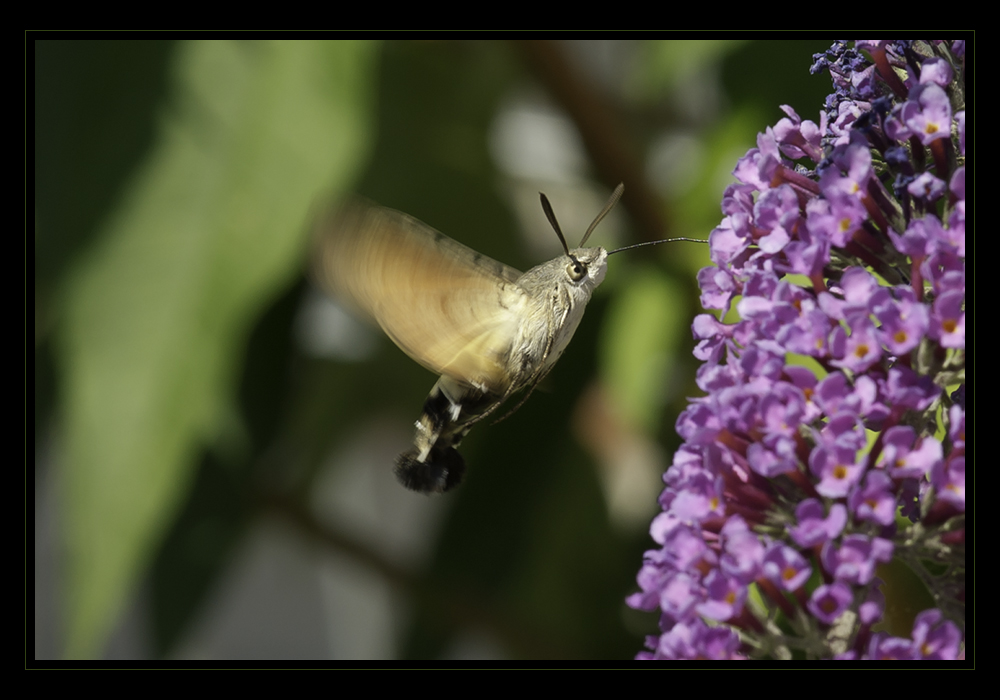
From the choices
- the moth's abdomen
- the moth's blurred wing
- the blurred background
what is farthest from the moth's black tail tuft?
the blurred background

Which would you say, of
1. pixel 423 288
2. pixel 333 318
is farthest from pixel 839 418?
pixel 333 318

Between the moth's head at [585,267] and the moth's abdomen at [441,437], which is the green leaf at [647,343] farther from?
the moth's abdomen at [441,437]

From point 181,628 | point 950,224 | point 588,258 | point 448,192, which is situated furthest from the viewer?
point 448,192

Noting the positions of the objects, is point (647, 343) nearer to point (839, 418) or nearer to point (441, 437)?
point (441, 437)
